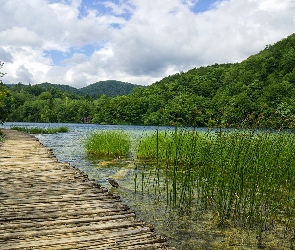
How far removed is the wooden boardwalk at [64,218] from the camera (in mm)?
3404

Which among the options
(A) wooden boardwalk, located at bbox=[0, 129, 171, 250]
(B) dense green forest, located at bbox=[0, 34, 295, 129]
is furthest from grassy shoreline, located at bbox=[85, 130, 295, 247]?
(A) wooden boardwalk, located at bbox=[0, 129, 171, 250]

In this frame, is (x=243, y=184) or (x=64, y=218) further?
(x=243, y=184)

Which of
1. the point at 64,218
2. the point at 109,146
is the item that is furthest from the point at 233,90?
the point at 64,218

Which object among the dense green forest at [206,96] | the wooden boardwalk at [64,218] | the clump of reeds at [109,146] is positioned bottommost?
the wooden boardwalk at [64,218]

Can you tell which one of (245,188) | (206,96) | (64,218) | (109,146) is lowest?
(64,218)

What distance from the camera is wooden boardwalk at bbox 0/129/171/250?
11.2 feet

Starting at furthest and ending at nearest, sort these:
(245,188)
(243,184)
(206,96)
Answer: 1. (206,96)
2. (243,184)
3. (245,188)

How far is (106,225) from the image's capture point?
401 cm

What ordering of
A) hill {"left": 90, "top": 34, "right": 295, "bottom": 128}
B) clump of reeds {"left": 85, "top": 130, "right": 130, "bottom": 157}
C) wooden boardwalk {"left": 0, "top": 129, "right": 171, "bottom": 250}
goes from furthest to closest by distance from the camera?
hill {"left": 90, "top": 34, "right": 295, "bottom": 128}
clump of reeds {"left": 85, "top": 130, "right": 130, "bottom": 157}
wooden boardwalk {"left": 0, "top": 129, "right": 171, "bottom": 250}

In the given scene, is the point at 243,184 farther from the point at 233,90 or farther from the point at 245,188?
the point at 233,90

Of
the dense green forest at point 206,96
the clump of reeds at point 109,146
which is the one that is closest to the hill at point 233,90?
the dense green forest at point 206,96

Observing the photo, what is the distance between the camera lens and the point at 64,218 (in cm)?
420

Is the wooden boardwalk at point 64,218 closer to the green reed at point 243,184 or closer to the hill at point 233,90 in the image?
the green reed at point 243,184

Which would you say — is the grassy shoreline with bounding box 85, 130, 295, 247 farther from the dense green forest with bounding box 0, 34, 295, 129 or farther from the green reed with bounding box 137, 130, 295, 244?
the dense green forest with bounding box 0, 34, 295, 129
